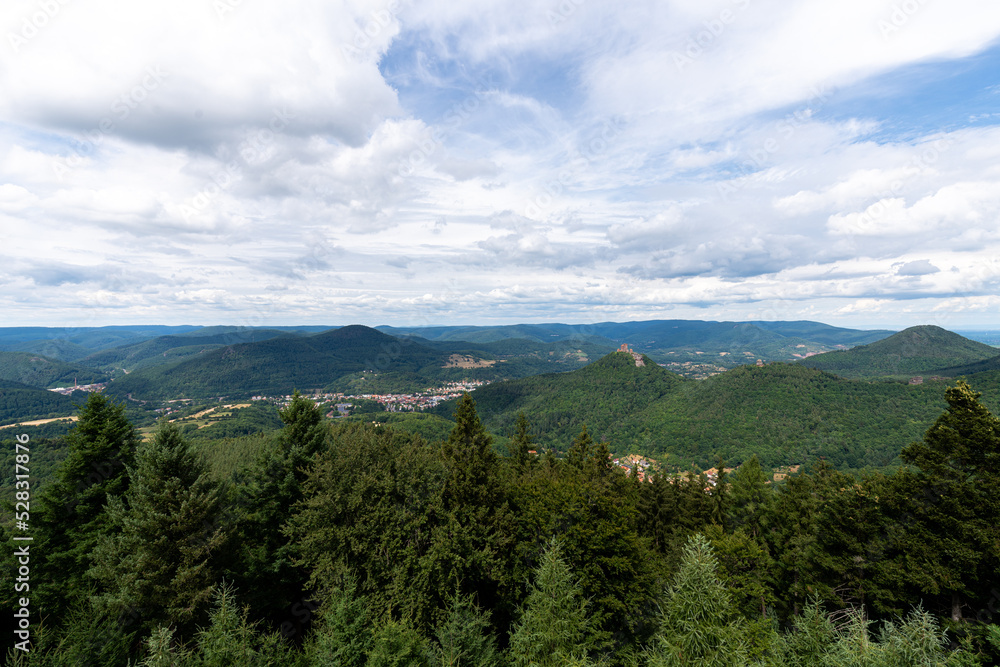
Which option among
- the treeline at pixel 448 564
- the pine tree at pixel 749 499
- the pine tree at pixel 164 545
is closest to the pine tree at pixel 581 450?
the treeline at pixel 448 564

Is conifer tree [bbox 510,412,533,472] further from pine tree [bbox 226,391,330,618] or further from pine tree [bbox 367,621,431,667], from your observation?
pine tree [bbox 367,621,431,667]

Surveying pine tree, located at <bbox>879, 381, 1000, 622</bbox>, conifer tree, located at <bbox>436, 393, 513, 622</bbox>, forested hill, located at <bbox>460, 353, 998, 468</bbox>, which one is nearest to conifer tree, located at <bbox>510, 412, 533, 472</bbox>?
conifer tree, located at <bbox>436, 393, 513, 622</bbox>

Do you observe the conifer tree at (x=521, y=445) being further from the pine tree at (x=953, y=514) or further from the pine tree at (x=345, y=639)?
the pine tree at (x=953, y=514)

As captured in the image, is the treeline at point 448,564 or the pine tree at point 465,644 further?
the pine tree at point 465,644

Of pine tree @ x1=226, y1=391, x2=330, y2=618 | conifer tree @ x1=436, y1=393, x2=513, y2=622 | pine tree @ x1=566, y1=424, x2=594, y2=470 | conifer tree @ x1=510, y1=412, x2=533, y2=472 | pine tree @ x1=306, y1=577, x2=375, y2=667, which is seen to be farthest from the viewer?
pine tree @ x1=566, y1=424, x2=594, y2=470

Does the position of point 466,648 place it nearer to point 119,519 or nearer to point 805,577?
point 119,519

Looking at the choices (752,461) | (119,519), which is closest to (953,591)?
(752,461)
